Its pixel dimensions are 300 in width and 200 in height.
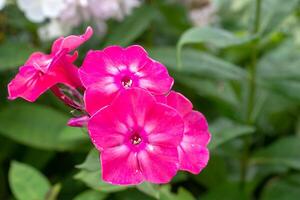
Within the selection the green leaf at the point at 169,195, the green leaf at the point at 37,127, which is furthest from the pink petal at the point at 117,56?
the green leaf at the point at 37,127

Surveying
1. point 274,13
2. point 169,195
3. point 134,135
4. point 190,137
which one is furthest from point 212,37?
point 134,135

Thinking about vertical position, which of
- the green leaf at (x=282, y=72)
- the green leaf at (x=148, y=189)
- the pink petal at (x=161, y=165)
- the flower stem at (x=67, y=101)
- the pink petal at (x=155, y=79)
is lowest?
the green leaf at (x=282, y=72)

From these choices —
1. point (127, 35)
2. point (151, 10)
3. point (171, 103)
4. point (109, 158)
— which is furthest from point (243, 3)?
point (109, 158)

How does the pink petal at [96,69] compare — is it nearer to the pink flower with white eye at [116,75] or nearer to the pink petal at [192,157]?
the pink flower with white eye at [116,75]

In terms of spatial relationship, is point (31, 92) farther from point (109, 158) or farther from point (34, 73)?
point (109, 158)

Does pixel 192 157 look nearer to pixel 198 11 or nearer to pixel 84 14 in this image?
pixel 84 14

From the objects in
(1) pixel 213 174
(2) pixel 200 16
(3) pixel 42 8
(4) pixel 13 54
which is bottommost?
(1) pixel 213 174

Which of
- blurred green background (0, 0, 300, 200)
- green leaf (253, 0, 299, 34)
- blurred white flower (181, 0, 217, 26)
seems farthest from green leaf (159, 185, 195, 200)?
blurred white flower (181, 0, 217, 26)
